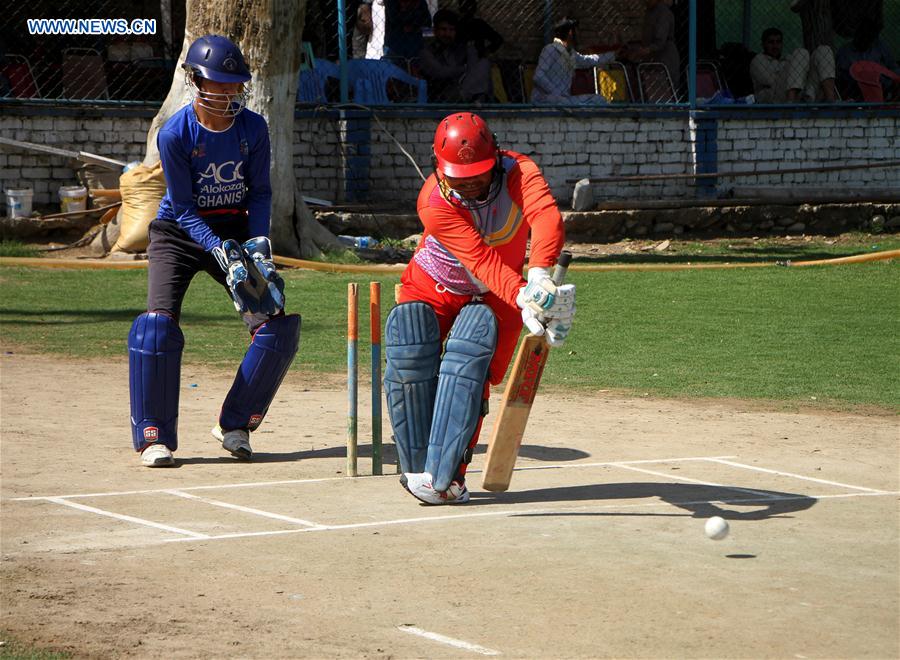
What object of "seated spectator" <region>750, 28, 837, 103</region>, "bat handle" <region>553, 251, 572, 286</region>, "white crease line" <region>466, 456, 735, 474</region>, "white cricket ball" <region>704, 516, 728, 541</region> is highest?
"seated spectator" <region>750, 28, 837, 103</region>

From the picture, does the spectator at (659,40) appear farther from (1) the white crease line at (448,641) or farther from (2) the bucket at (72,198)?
(1) the white crease line at (448,641)

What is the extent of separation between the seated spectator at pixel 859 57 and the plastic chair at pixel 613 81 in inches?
137

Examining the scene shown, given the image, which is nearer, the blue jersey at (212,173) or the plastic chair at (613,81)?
the blue jersey at (212,173)

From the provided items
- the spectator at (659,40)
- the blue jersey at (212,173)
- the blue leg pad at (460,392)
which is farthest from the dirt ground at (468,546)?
the spectator at (659,40)

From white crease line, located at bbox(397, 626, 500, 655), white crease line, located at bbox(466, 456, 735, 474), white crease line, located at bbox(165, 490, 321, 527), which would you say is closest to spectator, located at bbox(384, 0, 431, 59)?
white crease line, located at bbox(466, 456, 735, 474)

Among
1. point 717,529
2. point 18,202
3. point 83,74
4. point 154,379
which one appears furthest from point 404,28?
point 717,529

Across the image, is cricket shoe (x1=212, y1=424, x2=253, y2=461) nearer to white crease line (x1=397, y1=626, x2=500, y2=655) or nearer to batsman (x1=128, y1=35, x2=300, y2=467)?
batsman (x1=128, y1=35, x2=300, y2=467)

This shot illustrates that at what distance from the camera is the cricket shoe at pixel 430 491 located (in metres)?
6.41

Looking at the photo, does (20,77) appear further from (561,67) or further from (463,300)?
(463,300)

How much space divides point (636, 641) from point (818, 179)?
17277 mm

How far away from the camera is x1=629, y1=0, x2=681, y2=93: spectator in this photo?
19.5 m

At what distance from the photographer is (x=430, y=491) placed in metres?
6.40

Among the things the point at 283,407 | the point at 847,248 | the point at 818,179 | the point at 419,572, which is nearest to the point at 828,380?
the point at 283,407

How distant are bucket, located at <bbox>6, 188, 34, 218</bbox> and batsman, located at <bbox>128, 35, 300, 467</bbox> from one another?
9632 mm
